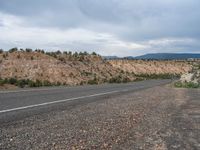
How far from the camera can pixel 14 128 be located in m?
11.2

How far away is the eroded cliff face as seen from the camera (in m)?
121

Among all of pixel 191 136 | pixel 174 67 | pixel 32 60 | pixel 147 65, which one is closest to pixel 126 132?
pixel 191 136

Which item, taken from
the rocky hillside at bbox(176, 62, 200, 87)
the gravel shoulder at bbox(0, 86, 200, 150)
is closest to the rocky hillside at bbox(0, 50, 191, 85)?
the rocky hillside at bbox(176, 62, 200, 87)

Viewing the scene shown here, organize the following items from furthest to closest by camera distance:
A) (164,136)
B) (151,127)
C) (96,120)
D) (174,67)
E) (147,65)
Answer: (174,67) < (147,65) < (96,120) < (151,127) < (164,136)

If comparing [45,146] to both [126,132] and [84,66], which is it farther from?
[84,66]

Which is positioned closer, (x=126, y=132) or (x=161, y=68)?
(x=126, y=132)

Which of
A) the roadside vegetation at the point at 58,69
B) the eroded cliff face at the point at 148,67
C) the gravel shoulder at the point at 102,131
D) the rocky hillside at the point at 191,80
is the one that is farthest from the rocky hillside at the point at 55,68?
the eroded cliff face at the point at 148,67

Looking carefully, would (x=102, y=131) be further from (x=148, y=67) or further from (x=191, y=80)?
(x=148, y=67)

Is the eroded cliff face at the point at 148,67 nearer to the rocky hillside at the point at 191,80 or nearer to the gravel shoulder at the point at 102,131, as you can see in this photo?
the rocky hillside at the point at 191,80

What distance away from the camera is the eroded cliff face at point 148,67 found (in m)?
121

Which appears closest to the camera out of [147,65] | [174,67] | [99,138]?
[99,138]

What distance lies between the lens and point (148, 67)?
5217 inches

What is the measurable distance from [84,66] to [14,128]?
5348 centimetres

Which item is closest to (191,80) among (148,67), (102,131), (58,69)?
(58,69)
